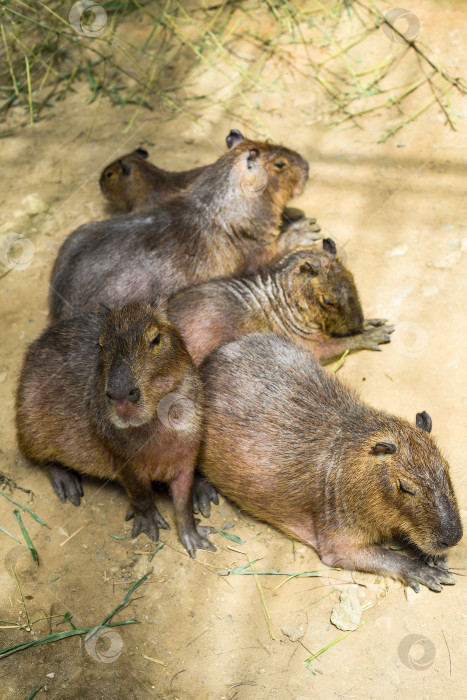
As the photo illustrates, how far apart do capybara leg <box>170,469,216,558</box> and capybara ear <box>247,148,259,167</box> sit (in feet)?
7.48

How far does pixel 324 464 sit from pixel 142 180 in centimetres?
273

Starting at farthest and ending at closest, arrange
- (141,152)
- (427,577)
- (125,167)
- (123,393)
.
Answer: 1. (141,152)
2. (125,167)
3. (427,577)
4. (123,393)

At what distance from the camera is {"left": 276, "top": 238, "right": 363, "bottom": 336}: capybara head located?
4.54 metres

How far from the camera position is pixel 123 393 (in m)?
3.14

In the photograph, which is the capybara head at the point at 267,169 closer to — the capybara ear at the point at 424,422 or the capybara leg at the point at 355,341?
the capybara leg at the point at 355,341

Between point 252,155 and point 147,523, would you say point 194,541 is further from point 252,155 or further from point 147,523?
point 252,155

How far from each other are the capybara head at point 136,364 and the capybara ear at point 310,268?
4.44 ft

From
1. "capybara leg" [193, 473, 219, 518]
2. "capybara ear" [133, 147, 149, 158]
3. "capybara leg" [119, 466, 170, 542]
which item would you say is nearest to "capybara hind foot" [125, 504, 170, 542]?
"capybara leg" [119, 466, 170, 542]

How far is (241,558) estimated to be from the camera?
3727 millimetres

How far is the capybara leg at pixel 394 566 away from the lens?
343 centimetres

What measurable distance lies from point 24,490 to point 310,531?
1618 mm

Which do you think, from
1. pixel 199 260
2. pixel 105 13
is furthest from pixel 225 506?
pixel 105 13

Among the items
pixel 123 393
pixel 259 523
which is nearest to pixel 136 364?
pixel 123 393

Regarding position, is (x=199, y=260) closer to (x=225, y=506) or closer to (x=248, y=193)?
(x=248, y=193)
